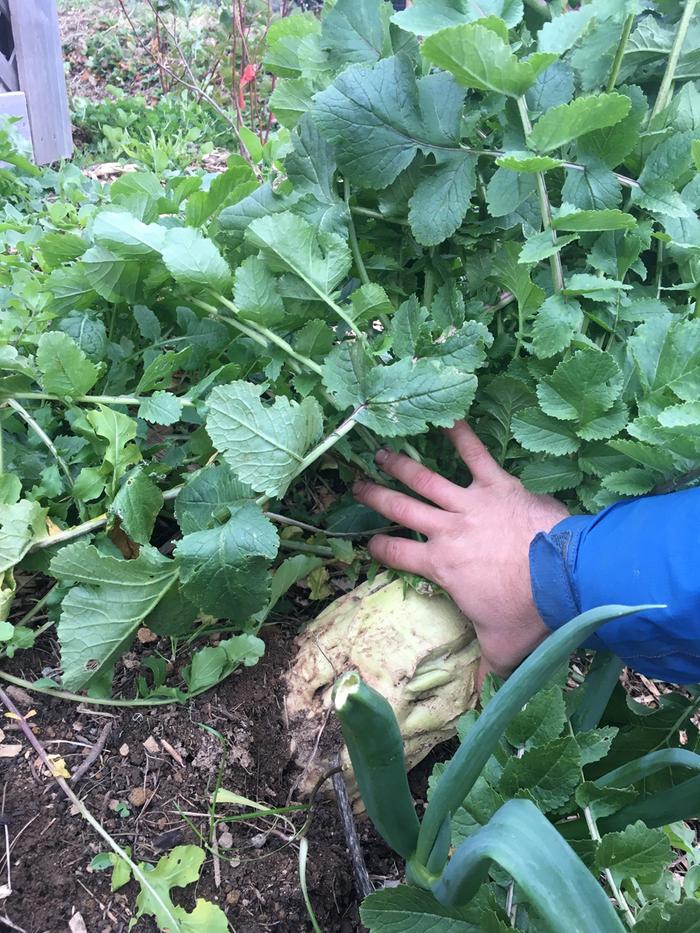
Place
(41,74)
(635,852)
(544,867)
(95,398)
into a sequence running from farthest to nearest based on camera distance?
(41,74), (95,398), (635,852), (544,867)

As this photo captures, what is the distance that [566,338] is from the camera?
36.3 inches

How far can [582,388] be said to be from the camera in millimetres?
916

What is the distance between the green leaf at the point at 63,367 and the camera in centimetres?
102

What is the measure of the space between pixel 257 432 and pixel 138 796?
0.51m

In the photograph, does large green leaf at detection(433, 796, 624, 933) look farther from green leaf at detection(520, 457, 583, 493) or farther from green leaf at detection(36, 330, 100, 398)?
green leaf at detection(36, 330, 100, 398)

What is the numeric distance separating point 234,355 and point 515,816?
78 centimetres

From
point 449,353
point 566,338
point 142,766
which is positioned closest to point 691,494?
point 566,338

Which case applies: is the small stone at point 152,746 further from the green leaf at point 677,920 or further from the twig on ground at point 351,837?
the green leaf at point 677,920

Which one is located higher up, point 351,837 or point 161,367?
point 161,367

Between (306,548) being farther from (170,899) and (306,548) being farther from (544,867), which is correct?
(544,867)

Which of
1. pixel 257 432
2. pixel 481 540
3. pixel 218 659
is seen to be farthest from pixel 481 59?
pixel 218 659

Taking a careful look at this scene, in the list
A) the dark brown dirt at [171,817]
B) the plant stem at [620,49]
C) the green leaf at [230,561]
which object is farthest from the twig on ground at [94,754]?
the plant stem at [620,49]

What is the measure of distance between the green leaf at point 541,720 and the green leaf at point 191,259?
0.68 meters

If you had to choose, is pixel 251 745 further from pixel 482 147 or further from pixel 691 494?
pixel 482 147
